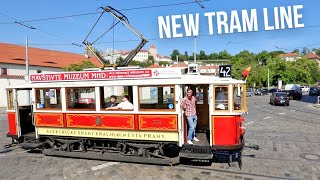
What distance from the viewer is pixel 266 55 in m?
128

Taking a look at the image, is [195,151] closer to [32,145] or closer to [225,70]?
[225,70]

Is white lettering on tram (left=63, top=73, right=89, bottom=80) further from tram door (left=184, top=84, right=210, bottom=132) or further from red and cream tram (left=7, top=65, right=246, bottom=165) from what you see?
tram door (left=184, top=84, right=210, bottom=132)

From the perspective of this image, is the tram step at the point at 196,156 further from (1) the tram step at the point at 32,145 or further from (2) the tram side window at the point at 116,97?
(1) the tram step at the point at 32,145

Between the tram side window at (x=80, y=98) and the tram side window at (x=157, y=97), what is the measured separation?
173 centimetres

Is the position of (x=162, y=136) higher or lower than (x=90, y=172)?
higher

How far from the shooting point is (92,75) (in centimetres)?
859

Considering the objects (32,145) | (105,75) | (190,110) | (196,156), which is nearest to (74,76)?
(105,75)

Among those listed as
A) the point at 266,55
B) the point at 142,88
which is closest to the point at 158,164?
the point at 142,88

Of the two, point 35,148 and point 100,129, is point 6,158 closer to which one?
point 35,148

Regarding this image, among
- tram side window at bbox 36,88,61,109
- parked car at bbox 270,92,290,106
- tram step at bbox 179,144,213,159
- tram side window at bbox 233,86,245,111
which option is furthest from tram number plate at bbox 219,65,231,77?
parked car at bbox 270,92,290,106

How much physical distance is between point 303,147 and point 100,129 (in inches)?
287

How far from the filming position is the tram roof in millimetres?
7742

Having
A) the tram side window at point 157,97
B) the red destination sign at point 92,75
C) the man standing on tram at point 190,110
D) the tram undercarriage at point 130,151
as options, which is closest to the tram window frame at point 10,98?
the red destination sign at point 92,75

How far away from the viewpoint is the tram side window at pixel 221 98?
7.61 meters
